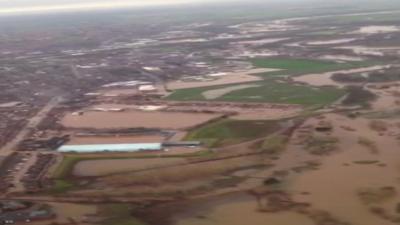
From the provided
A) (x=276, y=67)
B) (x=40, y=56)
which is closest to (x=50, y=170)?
(x=276, y=67)

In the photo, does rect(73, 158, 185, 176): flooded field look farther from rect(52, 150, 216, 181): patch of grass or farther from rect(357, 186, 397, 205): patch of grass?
rect(357, 186, 397, 205): patch of grass

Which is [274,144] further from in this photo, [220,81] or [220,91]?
[220,81]

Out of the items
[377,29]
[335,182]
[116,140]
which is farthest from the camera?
[377,29]

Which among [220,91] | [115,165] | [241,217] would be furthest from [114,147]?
[220,91]

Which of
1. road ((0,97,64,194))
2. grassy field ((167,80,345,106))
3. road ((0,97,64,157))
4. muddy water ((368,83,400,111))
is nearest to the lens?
road ((0,97,64,194))

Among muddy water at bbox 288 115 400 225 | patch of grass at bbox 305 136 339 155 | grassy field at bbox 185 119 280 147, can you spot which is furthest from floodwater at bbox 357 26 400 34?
patch of grass at bbox 305 136 339 155

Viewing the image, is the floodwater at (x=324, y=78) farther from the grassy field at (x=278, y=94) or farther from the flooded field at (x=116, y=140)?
the flooded field at (x=116, y=140)

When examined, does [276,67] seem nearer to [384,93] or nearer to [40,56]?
[384,93]
